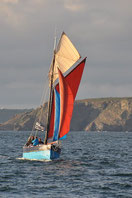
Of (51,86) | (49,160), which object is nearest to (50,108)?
(51,86)

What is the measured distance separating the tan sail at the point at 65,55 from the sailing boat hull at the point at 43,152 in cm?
778

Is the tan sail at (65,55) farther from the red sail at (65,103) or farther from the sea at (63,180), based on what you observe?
the sea at (63,180)

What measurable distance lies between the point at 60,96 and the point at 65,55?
5571 mm

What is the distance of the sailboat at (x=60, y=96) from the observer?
44500mm

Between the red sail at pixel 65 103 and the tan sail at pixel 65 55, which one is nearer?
the red sail at pixel 65 103

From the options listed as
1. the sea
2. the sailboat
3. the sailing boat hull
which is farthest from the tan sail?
the sea

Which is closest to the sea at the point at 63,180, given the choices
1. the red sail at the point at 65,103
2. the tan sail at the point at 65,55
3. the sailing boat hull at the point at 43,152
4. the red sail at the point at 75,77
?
the sailing boat hull at the point at 43,152

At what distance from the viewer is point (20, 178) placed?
35594 mm

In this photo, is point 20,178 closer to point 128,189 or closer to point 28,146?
point 128,189

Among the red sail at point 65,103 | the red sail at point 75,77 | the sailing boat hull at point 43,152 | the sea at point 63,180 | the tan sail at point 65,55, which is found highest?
the tan sail at point 65,55

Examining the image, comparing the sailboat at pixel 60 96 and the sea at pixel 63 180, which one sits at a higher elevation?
the sailboat at pixel 60 96

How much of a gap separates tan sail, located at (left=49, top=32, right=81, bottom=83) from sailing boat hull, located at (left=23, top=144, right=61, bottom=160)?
778 cm

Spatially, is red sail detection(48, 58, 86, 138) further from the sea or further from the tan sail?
the sea

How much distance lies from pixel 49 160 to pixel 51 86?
804 cm
